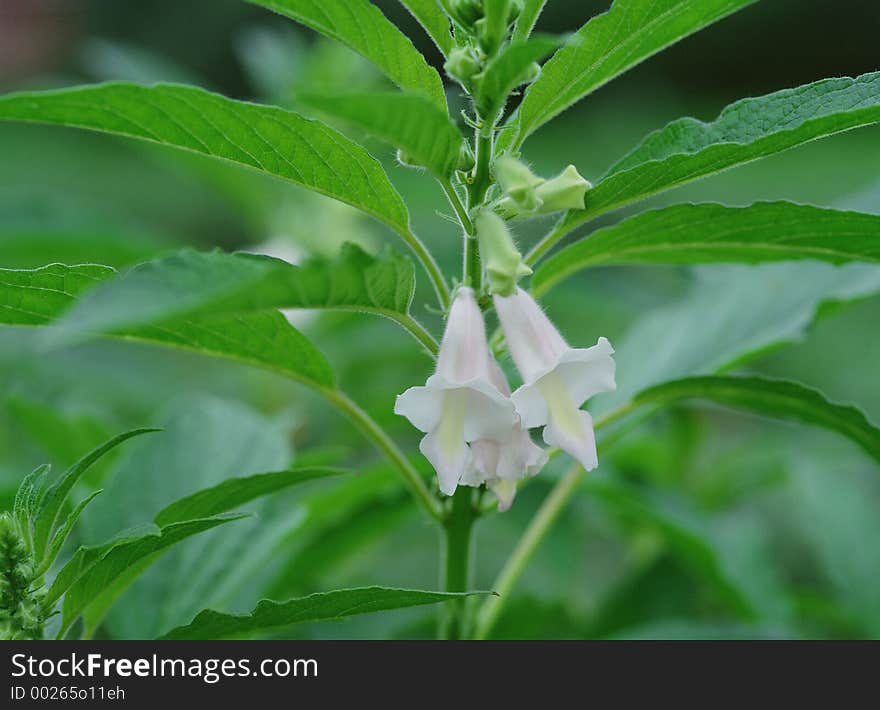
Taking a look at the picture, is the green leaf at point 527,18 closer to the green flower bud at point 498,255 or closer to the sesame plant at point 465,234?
the sesame plant at point 465,234

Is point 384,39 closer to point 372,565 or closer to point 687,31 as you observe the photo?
point 687,31

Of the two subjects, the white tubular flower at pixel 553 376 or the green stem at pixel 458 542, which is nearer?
the white tubular flower at pixel 553 376

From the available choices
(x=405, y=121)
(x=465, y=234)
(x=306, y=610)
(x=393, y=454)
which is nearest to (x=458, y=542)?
(x=393, y=454)

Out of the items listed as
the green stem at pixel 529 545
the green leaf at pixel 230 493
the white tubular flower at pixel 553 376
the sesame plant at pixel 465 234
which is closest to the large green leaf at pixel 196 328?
the sesame plant at pixel 465 234

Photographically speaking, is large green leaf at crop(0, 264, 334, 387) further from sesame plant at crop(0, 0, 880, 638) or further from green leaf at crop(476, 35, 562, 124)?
green leaf at crop(476, 35, 562, 124)

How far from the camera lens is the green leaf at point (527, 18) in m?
1.04

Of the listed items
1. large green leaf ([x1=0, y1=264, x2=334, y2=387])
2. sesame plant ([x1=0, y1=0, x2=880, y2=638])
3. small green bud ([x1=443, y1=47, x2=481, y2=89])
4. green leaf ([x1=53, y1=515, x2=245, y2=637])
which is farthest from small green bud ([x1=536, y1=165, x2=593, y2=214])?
green leaf ([x1=53, y1=515, x2=245, y2=637])

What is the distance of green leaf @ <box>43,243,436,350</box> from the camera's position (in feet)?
2.35

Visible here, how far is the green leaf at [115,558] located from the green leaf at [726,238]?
1.49 ft

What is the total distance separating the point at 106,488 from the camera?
1267 millimetres

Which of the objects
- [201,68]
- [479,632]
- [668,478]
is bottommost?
[479,632]

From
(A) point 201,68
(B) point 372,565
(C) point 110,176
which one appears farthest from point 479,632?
(A) point 201,68

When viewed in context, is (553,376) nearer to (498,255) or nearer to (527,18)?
(498,255)
